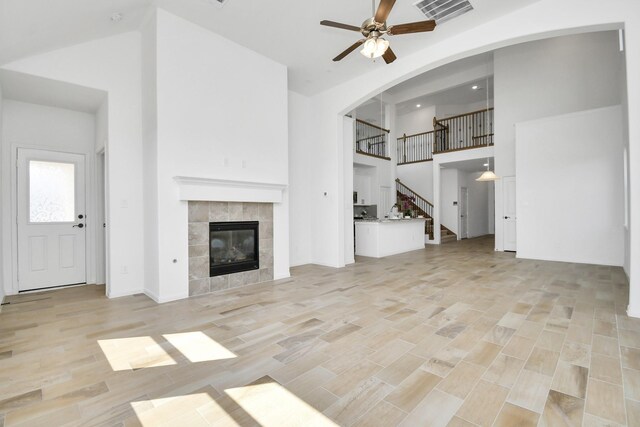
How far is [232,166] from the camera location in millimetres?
4699

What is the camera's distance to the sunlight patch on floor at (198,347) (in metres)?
2.39

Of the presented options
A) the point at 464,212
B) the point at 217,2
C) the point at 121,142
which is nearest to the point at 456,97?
the point at 464,212

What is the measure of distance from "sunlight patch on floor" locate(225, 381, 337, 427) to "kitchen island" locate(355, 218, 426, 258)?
5.93m

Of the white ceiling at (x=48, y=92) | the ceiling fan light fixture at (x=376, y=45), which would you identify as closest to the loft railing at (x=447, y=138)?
the ceiling fan light fixture at (x=376, y=45)

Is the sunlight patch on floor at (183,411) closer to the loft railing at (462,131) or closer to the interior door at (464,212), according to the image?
the loft railing at (462,131)

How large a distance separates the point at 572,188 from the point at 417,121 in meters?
7.91

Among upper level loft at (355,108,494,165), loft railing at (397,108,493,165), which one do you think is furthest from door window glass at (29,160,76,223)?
loft railing at (397,108,493,165)

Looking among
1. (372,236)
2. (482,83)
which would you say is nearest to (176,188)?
(372,236)

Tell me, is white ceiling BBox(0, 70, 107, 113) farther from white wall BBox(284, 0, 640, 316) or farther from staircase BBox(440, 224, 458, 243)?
staircase BBox(440, 224, 458, 243)

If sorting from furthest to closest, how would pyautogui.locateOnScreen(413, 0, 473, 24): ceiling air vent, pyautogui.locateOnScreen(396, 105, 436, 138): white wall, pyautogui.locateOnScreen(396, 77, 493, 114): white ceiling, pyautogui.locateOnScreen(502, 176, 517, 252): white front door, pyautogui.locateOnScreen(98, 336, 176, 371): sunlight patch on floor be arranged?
pyautogui.locateOnScreen(396, 105, 436, 138): white wall → pyautogui.locateOnScreen(396, 77, 493, 114): white ceiling → pyautogui.locateOnScreen(502, 176, 517, 252): white front door → pyautogui.locateOnScreen(413, 0, 473, 24): ceiling air vent → pyautogui.locateOnScreen(98, 336, 176, 371): sunlight patch on floor

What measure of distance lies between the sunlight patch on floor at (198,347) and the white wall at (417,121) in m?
12.5

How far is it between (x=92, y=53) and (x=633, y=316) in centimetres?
761

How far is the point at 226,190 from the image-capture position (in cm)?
449

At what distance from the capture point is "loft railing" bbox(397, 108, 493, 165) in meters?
10.7
